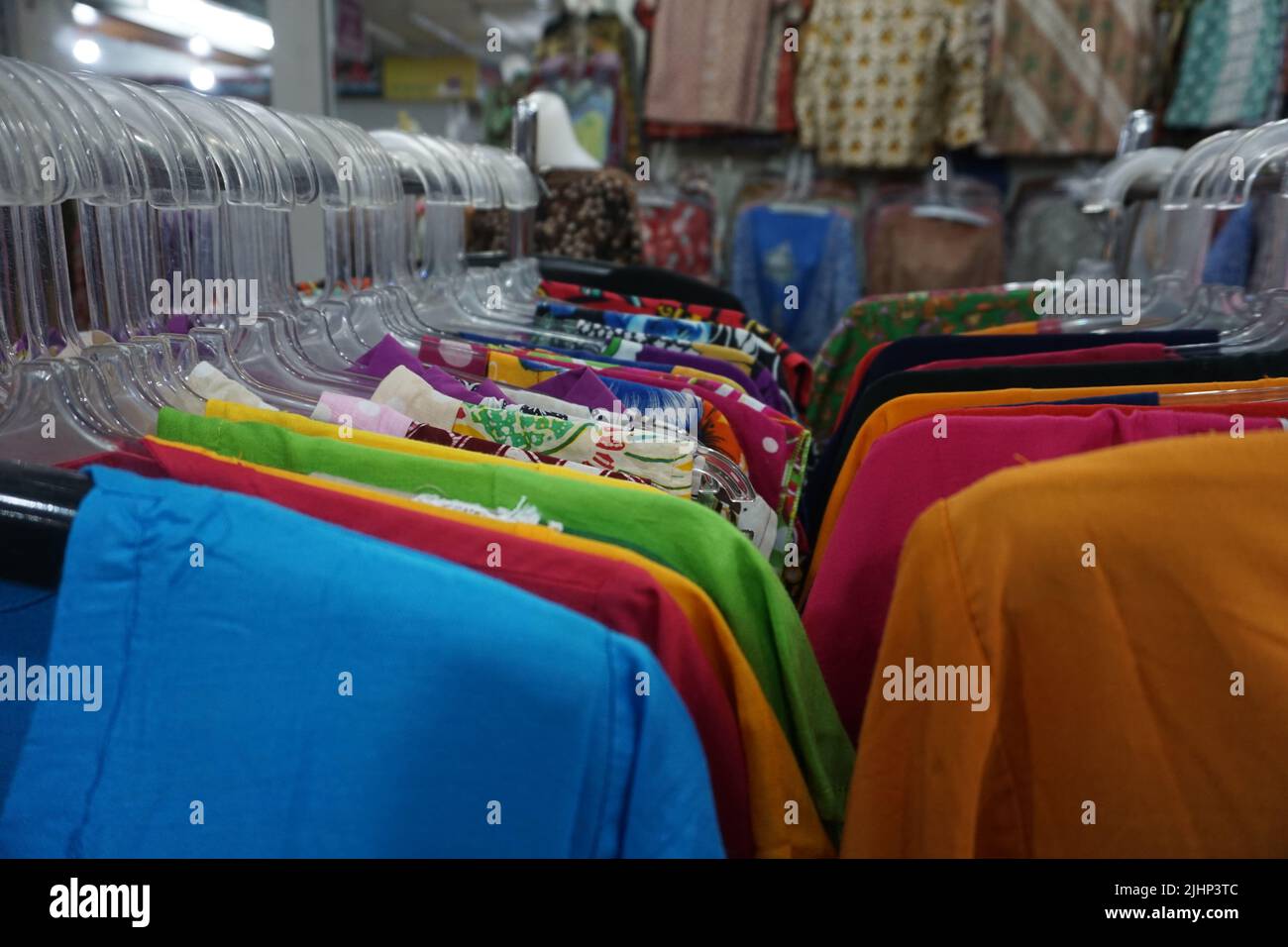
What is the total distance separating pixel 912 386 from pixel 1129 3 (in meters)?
2.20

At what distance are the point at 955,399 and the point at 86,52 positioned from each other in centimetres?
210

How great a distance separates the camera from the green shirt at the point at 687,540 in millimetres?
563

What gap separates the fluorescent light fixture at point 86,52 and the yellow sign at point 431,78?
828 mm

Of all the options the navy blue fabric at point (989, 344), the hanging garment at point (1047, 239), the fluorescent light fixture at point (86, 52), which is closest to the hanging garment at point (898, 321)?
the navy blue fabric at point (989, 344)

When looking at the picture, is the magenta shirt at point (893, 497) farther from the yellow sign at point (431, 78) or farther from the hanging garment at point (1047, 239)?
the yellow sign at point (431, 78)

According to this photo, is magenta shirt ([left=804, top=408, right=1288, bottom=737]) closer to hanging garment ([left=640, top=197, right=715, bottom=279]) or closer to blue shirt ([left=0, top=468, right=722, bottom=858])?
blue shirt ([left=0, top=468, right=722, bottom=858])

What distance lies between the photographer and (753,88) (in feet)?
8.64

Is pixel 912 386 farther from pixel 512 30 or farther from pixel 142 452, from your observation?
pixel 512 30

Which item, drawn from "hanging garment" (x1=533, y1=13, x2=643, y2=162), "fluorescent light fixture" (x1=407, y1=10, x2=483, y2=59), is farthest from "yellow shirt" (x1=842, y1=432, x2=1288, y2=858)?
"fluorescent light fixture" (x1=407, y1=10, x2=483, y2=59)

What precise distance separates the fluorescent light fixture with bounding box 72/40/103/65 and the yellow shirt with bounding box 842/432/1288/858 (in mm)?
2192

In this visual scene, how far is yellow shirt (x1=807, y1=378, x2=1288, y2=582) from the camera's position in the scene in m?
0.76

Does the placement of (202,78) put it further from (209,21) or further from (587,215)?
(587,215)

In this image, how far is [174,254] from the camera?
808 mm
